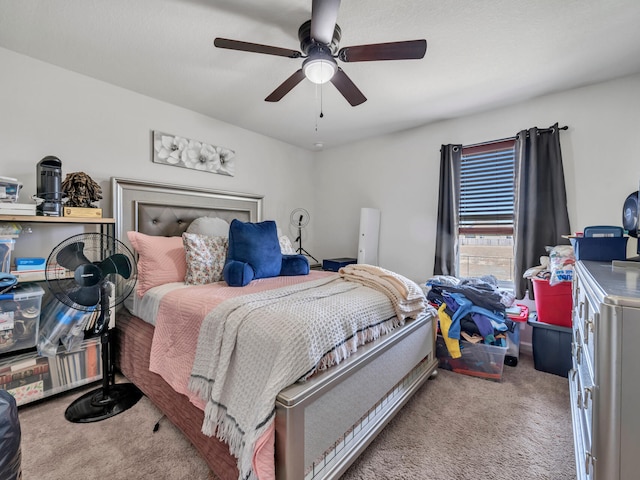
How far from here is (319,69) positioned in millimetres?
1645

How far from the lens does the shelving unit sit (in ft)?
5.55

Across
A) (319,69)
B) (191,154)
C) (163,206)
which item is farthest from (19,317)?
(319,69)

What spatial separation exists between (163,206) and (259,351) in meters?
2.13

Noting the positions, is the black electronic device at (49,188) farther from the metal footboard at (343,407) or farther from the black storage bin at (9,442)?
the metal footboard at (343,407)

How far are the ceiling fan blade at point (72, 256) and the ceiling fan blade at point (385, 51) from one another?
1897mm

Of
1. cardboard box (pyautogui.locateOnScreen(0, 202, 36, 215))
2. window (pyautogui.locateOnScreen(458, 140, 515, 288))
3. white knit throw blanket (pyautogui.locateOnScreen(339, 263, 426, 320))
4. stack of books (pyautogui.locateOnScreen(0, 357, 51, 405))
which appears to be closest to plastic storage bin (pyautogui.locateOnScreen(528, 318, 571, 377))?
window (pyautogui.locateOnScreen(458, 140, 515, 288))

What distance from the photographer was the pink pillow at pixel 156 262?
6.53ft

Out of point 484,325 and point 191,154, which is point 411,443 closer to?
point 484,325

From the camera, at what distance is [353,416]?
1297mm

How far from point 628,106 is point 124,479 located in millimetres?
4120

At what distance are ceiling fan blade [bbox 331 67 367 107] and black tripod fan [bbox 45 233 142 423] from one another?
1.72 meters

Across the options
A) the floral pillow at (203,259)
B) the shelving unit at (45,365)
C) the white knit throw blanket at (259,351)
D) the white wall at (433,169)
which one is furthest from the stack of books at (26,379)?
the white wall at (433,169)

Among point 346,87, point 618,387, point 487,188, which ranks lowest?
point 618,387

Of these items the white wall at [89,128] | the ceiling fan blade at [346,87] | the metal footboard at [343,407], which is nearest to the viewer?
the metal footboard at [343,407]
